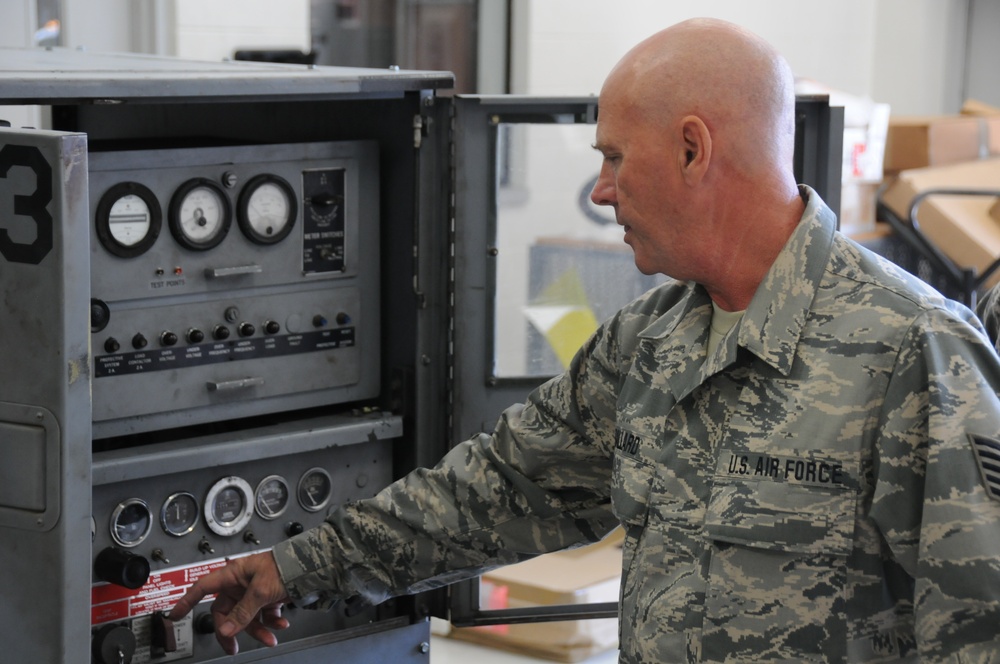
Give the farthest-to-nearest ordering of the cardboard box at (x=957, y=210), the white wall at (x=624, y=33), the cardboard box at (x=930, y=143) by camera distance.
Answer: the cardboard box at (x=930, y=143), the cardboard box at (x=957, y=210), the white wall at (x=624, y=33)

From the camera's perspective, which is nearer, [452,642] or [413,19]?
[452,642]

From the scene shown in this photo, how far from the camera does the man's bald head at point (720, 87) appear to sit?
1.36 m

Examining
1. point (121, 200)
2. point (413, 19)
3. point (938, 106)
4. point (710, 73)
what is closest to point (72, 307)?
point (121, 200)

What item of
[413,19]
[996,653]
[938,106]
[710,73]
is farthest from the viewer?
[938,106]

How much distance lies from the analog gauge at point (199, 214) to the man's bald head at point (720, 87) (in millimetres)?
613

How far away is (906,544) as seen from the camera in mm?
1256

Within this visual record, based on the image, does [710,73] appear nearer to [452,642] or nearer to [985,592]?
[985,592]

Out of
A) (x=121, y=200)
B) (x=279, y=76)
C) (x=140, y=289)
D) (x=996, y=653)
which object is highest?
(x=279, y=76)

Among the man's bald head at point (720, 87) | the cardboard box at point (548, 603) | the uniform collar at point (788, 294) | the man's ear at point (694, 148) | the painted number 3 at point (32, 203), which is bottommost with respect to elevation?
the cardboard box at point (548, 603)

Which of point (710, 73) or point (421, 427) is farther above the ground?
point (710, 73)

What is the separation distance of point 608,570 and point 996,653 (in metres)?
1.55

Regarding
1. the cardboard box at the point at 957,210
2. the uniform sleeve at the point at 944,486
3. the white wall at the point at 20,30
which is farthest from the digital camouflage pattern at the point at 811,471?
the cardboard box at the point at 957,210

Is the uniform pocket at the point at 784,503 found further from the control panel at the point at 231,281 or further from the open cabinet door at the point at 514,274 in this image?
the control panel at the point at 231,281

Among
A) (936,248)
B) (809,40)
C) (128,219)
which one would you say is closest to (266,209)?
(128,219)
